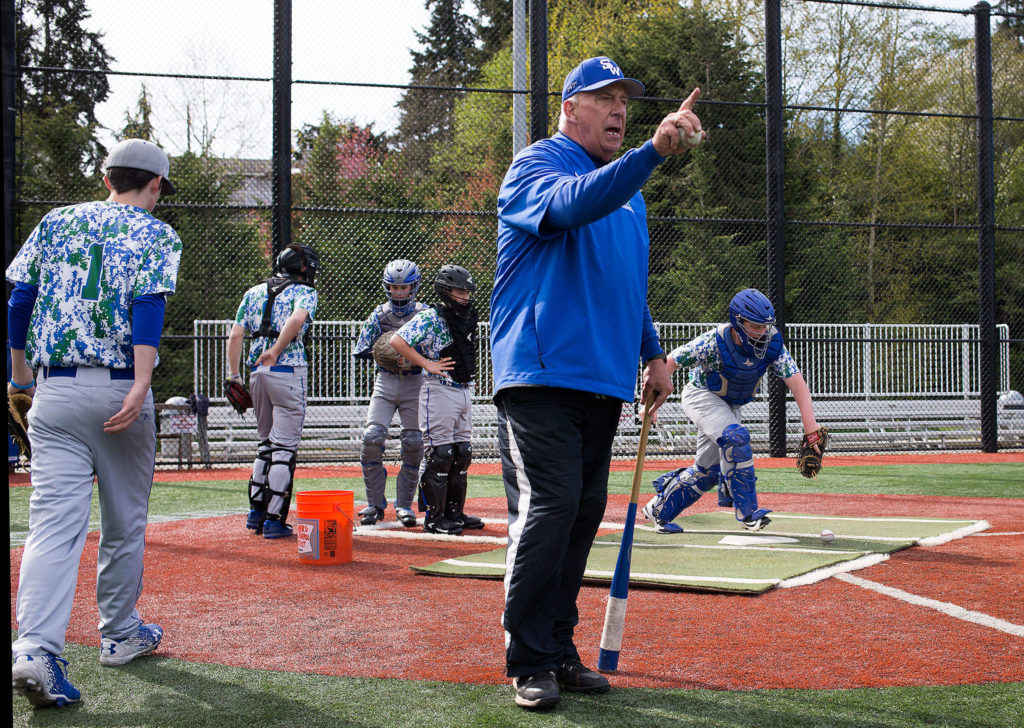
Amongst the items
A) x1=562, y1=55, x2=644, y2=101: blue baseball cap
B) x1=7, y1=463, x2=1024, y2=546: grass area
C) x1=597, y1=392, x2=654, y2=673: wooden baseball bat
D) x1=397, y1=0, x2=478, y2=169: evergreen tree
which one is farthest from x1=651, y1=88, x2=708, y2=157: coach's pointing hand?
x1=397, y1=0, x2=478, y2=169: evergreen tree

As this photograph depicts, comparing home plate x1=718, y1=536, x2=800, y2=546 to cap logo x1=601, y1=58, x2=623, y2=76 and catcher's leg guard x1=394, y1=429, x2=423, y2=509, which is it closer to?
catcher's leg guard x1=394, y1=429, x2=423, y2=509

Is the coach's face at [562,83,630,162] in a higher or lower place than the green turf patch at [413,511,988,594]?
higher

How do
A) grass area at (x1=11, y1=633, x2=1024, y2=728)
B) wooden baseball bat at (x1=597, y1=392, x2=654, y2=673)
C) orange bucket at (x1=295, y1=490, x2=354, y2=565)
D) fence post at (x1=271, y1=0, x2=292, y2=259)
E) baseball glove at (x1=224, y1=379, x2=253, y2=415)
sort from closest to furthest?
grass area at (x1=11, y1=633, x2=1024, y2=728) < wooden baseball bat at (x1=597, y1=392, x2=654, y2=673) < orange bucket at (x1=295, y1=490, x2=354, y2=565) < baseball glove at (x1=224, y1=379, x2=253, y2=415) < fence post at (x1=271, y1=0, x2=292, y2=259)

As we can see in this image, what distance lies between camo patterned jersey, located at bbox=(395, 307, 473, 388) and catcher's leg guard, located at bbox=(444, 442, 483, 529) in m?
0.57

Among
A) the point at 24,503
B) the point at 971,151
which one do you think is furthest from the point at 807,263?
the point at 24,503

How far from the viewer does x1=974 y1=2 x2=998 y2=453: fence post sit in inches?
613

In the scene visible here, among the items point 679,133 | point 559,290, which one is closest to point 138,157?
point 559,290

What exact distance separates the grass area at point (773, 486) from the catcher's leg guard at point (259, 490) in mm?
1451

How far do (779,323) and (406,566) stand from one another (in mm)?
10221

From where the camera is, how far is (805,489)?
1023cm

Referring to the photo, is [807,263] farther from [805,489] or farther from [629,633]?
[629,633]

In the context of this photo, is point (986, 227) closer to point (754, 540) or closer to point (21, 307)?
point (754, 540)

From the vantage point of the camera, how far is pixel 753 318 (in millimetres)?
6371

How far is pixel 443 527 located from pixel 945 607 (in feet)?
12.1
